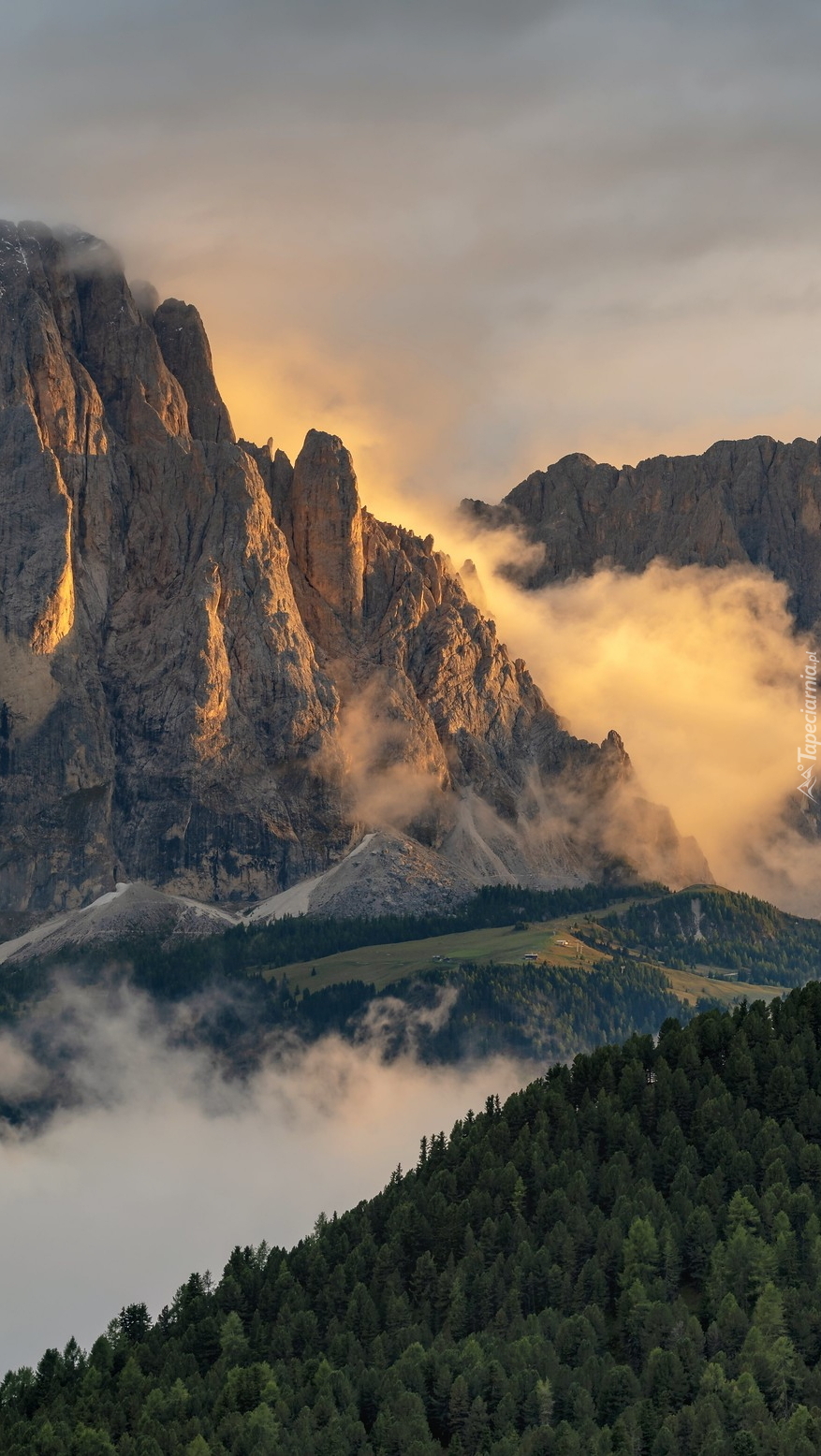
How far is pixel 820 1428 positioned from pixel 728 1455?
7.97 m

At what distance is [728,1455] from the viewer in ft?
652

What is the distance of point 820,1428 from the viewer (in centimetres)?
19975
